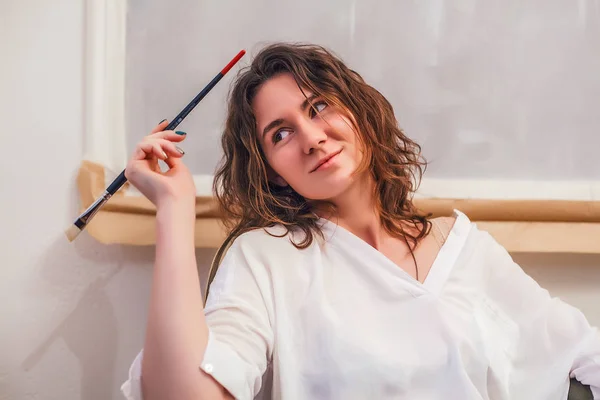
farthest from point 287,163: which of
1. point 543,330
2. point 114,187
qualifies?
point 543,330

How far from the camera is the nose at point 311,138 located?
792 millimetres

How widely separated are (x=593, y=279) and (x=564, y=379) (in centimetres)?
37

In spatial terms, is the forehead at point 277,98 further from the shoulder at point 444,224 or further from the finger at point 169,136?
the shoulder at point 444,224

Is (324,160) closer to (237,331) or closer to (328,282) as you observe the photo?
(328,282)

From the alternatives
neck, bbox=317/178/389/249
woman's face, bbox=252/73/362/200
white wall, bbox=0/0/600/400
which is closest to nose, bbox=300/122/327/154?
woman's face, bbox=252/73/362/200

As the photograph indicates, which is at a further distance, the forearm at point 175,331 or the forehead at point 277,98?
the forehead at point 277,98

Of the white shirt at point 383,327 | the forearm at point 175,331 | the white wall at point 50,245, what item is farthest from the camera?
the white wall at point 50,245

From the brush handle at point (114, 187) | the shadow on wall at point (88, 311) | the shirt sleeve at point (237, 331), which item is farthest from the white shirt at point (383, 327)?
the shadow on wall at point (88, 311)

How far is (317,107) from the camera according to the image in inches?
33.3

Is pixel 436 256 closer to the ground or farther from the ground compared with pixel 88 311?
farther from the ground

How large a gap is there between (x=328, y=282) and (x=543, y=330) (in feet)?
1.28

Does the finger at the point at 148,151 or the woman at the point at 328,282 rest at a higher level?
the finger at the point at 148,151

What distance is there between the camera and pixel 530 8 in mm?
1101

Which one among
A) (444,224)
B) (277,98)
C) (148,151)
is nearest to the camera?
(148,151)
